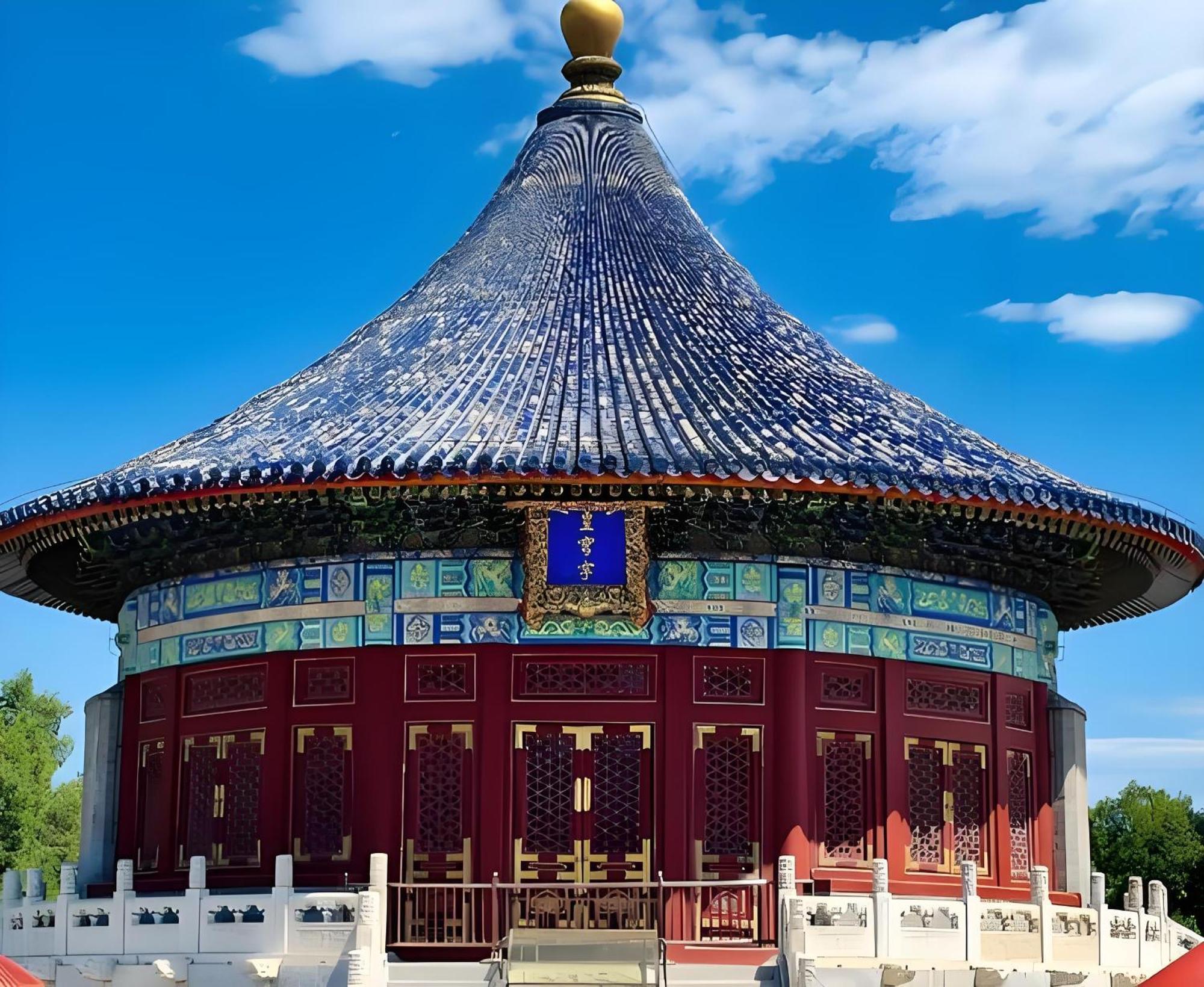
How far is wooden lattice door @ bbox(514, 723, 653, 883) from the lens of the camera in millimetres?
20797

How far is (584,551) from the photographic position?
69.2ft

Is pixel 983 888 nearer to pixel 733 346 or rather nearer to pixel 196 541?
pixel 733 346

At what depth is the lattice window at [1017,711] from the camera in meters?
23.2

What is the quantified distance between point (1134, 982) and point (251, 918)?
840 cm

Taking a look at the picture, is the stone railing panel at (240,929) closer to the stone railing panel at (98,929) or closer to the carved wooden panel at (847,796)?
the stone railing panel at (98,929)

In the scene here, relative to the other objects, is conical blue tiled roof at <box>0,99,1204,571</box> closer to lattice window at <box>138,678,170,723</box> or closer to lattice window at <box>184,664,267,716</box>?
lattice window at <box>184,664,267,716</box>

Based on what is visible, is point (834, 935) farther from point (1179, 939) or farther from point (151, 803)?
point (151, 803)

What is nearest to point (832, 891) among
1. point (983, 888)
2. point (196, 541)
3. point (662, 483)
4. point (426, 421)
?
point (983, 888)

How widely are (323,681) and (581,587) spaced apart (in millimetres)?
2920

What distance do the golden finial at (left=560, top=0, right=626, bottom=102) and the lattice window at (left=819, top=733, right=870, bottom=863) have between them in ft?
34.5

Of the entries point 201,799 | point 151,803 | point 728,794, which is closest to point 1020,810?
point 728,794

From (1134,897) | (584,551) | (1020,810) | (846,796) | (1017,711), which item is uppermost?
(584,551)

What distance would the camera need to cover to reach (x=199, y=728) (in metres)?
22.5

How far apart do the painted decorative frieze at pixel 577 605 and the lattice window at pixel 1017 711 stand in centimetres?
56
